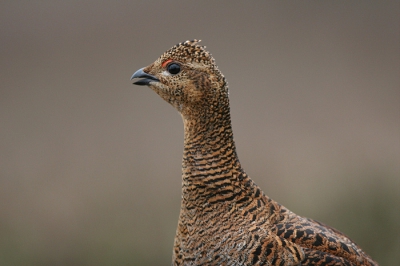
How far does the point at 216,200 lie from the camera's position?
12.9 ft

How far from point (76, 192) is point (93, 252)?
1.55 meters

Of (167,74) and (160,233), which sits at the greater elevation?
(167,74)

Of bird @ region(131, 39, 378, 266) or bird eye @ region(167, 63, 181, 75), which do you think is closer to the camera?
bird @ region(131, 39, 378, 266)

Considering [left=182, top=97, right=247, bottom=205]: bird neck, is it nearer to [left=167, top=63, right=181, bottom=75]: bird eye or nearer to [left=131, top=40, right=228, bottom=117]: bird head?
[left=131, top=40, right=228, bottom=117]: bird head

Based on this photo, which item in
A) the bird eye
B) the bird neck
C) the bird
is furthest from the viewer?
the bird eye

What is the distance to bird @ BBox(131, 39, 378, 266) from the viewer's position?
3.76m

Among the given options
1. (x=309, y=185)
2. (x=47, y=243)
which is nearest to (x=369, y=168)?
(x=309, y=185)

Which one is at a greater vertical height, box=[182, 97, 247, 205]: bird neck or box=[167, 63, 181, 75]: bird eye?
box=[167, 63, 181, 75]: bird eye

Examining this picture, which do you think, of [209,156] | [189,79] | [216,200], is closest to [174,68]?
[189,79]

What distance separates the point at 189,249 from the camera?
388 cm

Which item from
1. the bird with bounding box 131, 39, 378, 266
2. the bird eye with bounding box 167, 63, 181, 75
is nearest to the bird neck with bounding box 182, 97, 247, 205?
the bird with bounding box 131, 39, 378, 266

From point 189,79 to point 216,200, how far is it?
89cm

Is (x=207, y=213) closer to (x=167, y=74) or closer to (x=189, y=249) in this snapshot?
(x=189, y=249)

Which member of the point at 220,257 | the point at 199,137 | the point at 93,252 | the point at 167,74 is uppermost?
the point at 167,74
